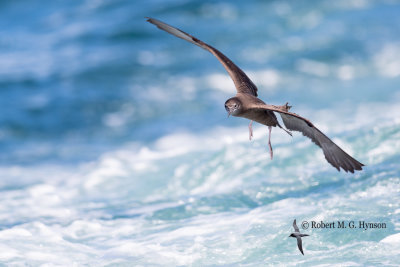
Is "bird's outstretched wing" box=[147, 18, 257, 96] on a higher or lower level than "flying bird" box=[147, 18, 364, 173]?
higher

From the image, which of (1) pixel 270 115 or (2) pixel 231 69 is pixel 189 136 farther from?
(1) pixel 270 115

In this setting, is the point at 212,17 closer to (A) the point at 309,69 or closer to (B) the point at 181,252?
(A) the point at 309,69

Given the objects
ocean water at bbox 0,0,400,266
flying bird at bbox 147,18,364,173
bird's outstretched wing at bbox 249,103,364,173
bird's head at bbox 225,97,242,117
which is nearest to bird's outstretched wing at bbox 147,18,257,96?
flying bird at bbox 147,18,364,173

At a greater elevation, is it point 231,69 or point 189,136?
point 189,136

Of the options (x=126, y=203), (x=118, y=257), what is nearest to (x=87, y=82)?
(x=126, y=203)

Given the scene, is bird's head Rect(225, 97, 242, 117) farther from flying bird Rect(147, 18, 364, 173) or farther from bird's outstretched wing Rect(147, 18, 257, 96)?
bird's outstretched wing Rect(147, 18, 257, 96)

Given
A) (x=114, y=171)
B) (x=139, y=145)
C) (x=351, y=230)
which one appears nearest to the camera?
(x=351, y=230)

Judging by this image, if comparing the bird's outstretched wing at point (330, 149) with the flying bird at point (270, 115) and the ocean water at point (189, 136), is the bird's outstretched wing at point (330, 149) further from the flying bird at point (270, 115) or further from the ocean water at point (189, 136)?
the ocean water at point (189, 136)

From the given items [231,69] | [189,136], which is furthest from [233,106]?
[189,136]
